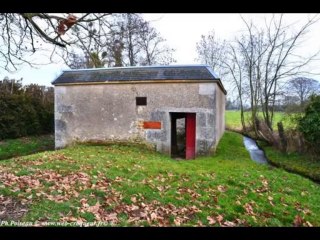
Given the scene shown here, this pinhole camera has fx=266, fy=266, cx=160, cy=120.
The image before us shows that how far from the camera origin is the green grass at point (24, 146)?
578 inches

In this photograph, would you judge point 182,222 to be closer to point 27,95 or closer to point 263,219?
point 263,219

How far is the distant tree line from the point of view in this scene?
55.7 feet

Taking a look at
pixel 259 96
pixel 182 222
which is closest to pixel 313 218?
pixel 182 222

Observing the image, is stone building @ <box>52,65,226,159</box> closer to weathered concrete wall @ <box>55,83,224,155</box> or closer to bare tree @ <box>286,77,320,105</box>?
weathered concrete wall @ <box>55,83,224,155</box>

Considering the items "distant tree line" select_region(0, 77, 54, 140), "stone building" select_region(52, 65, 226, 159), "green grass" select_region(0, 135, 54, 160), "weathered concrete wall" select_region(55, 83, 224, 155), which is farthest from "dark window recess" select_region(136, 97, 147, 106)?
"distant tree line" select_region(0, 77, 54, 140)

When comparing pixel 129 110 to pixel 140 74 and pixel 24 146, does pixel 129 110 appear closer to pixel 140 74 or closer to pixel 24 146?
pixel 140 74

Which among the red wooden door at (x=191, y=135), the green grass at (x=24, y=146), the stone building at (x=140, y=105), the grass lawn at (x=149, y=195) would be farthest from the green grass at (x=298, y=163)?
the green grass at (x=24, y=146)

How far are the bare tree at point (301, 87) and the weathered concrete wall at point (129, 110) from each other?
7219mm

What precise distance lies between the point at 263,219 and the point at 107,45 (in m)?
5.53

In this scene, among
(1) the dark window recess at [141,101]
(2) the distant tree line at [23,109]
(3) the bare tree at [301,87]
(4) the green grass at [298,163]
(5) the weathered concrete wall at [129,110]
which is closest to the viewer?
(4) the green grass at [298,163]

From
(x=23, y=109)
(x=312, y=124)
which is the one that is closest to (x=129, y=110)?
(x=312, y=124)

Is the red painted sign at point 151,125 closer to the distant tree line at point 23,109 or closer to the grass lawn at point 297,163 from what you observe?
the grass lawn at point 297,163
